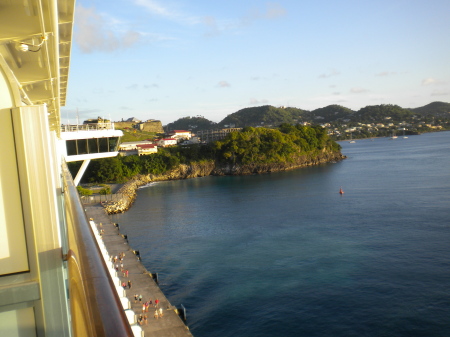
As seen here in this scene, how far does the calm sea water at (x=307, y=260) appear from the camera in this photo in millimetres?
10742

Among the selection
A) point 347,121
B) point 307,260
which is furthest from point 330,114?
point 307,260

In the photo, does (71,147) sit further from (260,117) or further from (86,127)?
(260,117)

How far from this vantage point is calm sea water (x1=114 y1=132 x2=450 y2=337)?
10742 millimetres

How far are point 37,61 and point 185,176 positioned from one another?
4971cm

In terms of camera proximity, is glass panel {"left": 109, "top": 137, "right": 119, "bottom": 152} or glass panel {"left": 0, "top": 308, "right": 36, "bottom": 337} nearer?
glass panel {"left": 0, "top": 308, "right": 36, "bottom": 337}

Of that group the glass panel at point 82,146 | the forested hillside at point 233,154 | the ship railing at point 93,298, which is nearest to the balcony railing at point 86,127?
the glass panel at point 82,146

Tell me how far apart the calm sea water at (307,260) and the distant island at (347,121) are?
115 metres

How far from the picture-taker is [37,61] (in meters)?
2.19

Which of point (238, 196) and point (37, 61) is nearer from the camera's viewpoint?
point (37, 61)

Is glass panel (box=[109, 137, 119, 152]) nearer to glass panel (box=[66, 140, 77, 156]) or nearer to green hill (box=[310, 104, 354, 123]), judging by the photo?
glass panel (box=[66, 140, 77, 156])

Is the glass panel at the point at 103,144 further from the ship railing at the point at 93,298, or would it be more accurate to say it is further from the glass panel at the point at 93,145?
the ship railing at the point at 93,298

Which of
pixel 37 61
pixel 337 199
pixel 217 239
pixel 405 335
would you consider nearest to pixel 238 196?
pixel 337 199

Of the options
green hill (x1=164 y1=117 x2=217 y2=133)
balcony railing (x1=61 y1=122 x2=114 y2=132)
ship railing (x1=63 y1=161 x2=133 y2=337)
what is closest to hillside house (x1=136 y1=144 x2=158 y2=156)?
balcony railing (x1=61 y1=122 x2=114 y2=132)

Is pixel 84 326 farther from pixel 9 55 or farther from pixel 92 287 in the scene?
pixel 9 55
